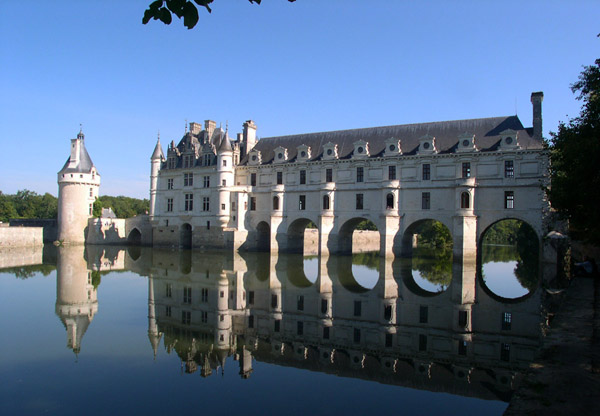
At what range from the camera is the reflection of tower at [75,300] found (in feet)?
37.6

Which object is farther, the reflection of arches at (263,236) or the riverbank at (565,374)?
the reflection of arches at (263,236)

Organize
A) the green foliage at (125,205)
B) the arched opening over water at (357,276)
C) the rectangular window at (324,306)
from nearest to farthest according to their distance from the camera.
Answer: the rectangular window at (324,306) < the arched opening over water at (357,276) < the green foliage at (125,205)

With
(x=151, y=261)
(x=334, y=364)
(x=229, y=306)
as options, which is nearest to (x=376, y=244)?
(x=151, y=261)

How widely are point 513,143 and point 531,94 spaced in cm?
428

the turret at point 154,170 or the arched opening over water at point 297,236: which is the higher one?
the turret at point 154,170

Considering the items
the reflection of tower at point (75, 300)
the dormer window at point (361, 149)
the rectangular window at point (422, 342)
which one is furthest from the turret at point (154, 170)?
the rectangular window at point (422, 342)

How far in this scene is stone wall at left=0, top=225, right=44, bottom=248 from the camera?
39662 mm

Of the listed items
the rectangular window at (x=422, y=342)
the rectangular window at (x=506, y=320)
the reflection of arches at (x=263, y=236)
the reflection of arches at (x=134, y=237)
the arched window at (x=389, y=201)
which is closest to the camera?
the rectangular window at (x=422, y=342)

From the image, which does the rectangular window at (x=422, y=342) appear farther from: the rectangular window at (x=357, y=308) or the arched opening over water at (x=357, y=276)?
the arched opening over water at (x=357, y=276)

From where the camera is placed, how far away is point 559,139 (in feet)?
60.1

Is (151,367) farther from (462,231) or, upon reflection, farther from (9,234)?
(9,234)

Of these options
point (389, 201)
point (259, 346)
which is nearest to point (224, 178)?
point (389, 201)

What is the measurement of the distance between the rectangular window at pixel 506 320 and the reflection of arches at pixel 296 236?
2408 centimetres

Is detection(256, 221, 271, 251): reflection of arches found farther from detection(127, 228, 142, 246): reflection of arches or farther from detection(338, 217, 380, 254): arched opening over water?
detection(127, 228, 142, 246): reflection of arches
